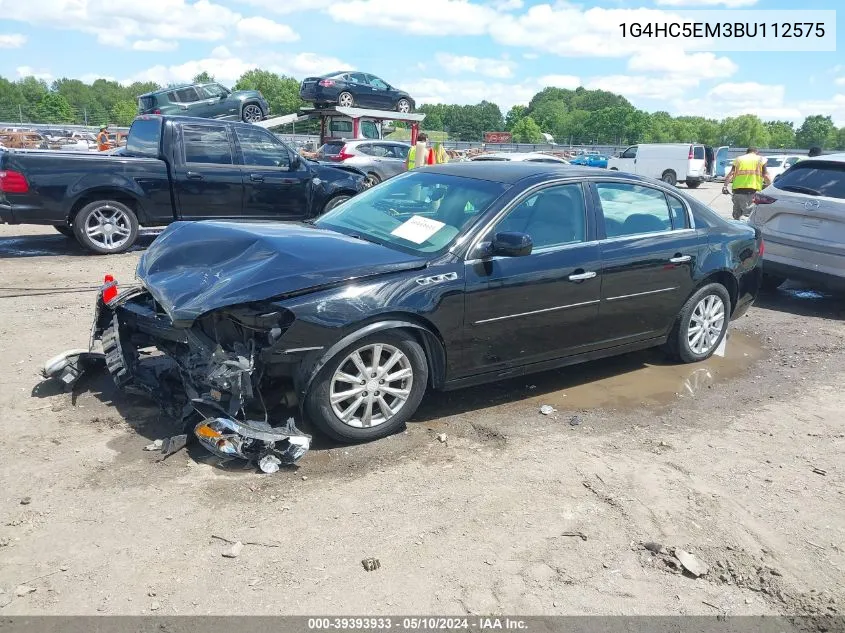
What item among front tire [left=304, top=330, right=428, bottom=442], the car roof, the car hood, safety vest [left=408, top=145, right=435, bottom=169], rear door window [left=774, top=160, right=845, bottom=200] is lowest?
front tire [left=304, top=330, right=428, bottom=442]

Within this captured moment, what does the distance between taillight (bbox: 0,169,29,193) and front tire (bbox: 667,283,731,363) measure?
7755 millimetres

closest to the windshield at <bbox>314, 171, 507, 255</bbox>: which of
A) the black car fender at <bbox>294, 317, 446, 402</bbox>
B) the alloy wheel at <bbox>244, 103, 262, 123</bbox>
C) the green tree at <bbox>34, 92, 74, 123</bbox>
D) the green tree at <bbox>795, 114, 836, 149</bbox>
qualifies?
the black car fender at <bbox>294, 317, 446, 402</bbox>

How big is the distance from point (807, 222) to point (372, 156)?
11.7m

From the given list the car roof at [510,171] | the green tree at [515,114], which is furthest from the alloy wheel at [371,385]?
the green tree at [515,114]

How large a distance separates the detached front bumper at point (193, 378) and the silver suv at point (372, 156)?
511 inches

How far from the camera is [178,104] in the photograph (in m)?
20.6

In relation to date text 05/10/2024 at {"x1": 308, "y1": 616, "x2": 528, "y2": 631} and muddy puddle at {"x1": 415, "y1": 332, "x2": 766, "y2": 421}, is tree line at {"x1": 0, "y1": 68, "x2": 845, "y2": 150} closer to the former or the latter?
muddy puddle at {"x1": 415, "y1": 332, "x2": 766, "y2": 421}

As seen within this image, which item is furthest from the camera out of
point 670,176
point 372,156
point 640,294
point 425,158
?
point 670,176

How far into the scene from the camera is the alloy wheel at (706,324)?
5.92 meters

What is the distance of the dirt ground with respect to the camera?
290 centimetres

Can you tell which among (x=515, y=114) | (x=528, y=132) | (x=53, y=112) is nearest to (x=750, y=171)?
(x=53, y=112)

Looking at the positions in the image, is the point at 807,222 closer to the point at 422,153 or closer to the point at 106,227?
the point at 422,153

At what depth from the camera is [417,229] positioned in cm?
469

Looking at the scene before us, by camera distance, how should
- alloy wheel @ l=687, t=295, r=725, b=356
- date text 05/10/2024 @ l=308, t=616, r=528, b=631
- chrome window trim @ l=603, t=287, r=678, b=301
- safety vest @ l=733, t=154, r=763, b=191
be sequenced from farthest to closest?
safety vest @ l=733, t=154, r=763, b=191 → alloy wheel @ l=687, t=295, r=725, b=356 → chrome window trim @ l=603, t=287, r=678, b=301 → date text 05/10/2024 @ l=308, t=616, r=528, b=631
